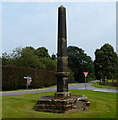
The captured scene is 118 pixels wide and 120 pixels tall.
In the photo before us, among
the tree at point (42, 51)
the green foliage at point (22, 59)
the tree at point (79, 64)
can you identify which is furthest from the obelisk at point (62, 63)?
the tree at point (42, 51)

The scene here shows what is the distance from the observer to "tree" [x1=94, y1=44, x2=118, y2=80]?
174ft

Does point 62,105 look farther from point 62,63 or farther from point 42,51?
point 42,51

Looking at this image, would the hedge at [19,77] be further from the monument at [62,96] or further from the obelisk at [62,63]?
the obelisk at [62,63]

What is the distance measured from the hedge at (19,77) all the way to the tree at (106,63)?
66.1 feet

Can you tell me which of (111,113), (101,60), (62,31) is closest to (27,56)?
(101,60)

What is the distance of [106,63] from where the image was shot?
5500cm

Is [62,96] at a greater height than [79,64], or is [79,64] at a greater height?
[79,64]

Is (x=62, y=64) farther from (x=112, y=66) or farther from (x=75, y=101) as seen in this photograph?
(x=112, y=66)

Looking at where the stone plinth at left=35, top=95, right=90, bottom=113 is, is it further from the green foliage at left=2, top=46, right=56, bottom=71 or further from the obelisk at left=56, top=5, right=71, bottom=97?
the green foliage at left=2, top=46, right=56, bottom=71

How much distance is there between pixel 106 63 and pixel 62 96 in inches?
1786

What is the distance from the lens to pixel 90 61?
75375 millimetres

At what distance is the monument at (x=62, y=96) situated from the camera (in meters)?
10.2

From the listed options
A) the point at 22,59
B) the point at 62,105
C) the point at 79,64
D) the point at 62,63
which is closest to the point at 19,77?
the point at 22,59

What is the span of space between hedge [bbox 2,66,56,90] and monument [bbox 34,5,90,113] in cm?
2016
